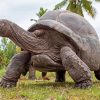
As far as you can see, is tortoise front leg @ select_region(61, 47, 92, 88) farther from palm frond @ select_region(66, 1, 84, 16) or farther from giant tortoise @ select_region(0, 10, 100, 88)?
palm frond @ select_region(66, 1, 84, 16)

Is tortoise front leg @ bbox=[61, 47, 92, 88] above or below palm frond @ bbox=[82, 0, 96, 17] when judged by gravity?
above

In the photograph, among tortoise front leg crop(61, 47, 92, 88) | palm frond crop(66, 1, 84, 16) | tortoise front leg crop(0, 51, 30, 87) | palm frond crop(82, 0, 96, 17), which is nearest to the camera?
tortoise front leg crop(61, 47, 92, 88)

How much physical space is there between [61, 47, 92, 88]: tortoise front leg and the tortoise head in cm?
113

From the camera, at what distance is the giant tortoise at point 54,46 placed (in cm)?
740

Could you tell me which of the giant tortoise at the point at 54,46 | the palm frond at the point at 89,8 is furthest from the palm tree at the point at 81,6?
the giant tortoise at the point at 54,46

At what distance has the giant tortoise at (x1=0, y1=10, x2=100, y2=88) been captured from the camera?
740 cm

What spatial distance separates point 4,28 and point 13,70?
910 mm

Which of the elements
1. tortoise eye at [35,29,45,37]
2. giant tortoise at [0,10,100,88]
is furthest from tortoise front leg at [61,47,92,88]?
tortoise eye at [35,29,45,37]

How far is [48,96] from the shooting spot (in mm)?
6156

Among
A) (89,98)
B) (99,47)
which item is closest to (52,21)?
(99,47)

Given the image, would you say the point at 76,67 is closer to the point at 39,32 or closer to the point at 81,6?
the point at 39,32

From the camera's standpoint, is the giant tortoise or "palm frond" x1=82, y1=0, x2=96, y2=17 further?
"palm frond" x1=82, y1=0, x2=96, y2=17

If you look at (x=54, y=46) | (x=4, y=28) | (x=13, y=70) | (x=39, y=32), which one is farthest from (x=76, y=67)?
(x=4, y=28)

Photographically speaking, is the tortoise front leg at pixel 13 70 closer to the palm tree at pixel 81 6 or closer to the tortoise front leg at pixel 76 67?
the tortoise front leg at pixel 76 67
